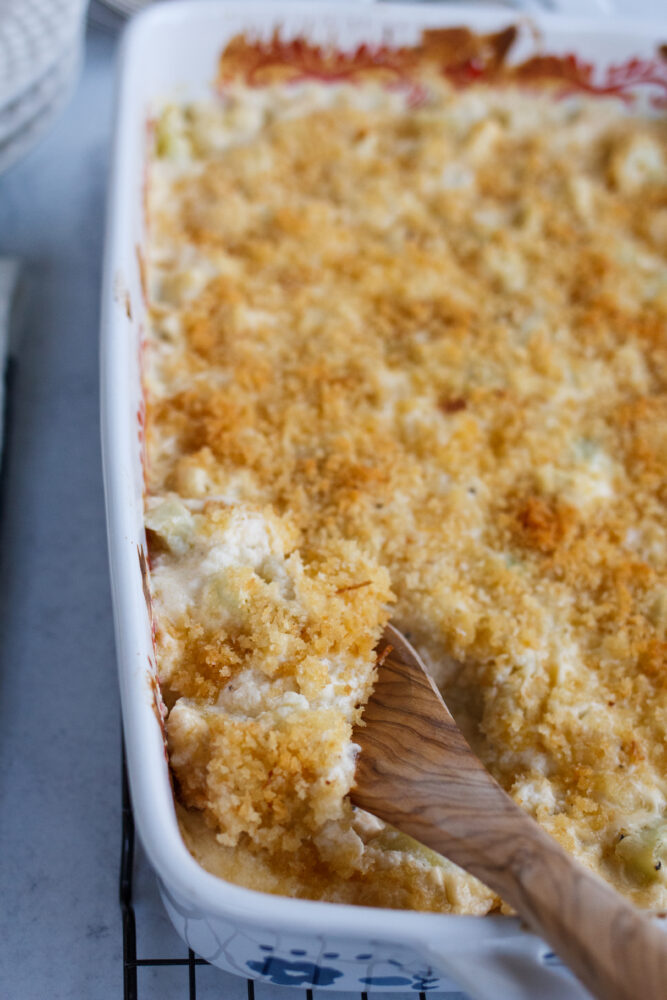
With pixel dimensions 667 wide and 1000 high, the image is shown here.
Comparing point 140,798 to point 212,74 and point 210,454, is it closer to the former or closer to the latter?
point 210,454

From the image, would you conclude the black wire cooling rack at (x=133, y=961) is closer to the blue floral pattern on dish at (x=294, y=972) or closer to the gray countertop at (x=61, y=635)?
the gray countertop at (x=61, y=635)

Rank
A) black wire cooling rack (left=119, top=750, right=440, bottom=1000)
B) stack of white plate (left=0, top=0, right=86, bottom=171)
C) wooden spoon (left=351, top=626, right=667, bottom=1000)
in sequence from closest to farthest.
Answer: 1. wooden spoon (left=351, top=626, right=667, bottom=1000)
2. black wire cooling rack (left=119, top=750, right=440, bottom=1000)
3. stack of white plate (left=0, top=0, right=86, bottom=171)

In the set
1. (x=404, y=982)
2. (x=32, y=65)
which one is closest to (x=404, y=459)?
(x=404, y=982)

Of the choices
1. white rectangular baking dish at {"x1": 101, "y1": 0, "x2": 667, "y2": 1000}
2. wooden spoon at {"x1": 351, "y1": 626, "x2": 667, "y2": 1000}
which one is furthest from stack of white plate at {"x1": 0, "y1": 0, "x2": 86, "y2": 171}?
wooden spoon at {"x1": 351, "y1": 626, "x2": 667, "y2": 1000}

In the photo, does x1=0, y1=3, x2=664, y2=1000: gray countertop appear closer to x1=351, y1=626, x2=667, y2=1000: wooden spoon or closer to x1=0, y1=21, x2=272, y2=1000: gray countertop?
x1=0, y1=21, x2=272, y2=1000: gray countertop

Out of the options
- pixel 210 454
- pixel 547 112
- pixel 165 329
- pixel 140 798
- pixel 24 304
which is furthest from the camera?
pixel 547 112

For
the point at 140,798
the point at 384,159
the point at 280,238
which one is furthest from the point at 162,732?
the point at 384,159
